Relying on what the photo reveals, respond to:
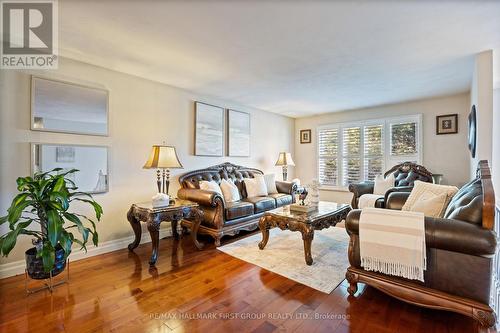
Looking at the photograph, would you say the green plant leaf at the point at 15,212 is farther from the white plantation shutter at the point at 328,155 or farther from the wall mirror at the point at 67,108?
the white plantation shutter at the point at 328,155

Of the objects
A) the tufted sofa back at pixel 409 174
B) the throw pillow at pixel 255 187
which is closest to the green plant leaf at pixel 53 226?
the throw pillow at pixel 255 187

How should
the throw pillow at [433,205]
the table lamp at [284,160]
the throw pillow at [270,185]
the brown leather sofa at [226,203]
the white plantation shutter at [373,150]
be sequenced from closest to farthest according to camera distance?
the throw pillow at [433,205], the brown leather sofa at [226,203], the throw pillow at [270,185], the white plantation shutter at [373,150], the table lamp at [284,160]

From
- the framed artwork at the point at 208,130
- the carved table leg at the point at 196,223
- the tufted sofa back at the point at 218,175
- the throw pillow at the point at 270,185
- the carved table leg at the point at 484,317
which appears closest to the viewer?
the carved table leg at the point at 484,317

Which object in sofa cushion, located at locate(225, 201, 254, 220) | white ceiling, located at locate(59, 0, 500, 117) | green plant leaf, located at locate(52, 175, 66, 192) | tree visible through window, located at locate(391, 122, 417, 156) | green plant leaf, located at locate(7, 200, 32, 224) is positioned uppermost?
white ceiling, located at locate(59, 0, 500, 117)

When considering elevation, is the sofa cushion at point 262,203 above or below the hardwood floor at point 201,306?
above

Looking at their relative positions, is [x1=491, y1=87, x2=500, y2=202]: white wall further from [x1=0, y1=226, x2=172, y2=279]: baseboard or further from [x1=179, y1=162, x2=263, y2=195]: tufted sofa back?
[x1=0, y1=226, x2=172, y2=279]: baseboard

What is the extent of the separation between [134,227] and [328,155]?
4.56 metres

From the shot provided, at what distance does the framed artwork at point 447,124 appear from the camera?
→ 14.2 ft

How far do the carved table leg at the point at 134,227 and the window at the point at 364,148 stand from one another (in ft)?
14.2

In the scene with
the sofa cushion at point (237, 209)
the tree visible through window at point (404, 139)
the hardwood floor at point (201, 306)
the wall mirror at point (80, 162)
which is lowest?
the hardwood floor at point (201, 306)

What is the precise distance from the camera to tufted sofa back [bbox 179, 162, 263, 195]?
392 cm

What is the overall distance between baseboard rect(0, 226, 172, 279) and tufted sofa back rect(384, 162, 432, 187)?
13.6ft

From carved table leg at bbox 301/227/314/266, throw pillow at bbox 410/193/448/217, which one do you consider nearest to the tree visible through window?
throw pillow at bbox 410/193/448/217

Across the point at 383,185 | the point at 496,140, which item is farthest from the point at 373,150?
the point at 496,140
